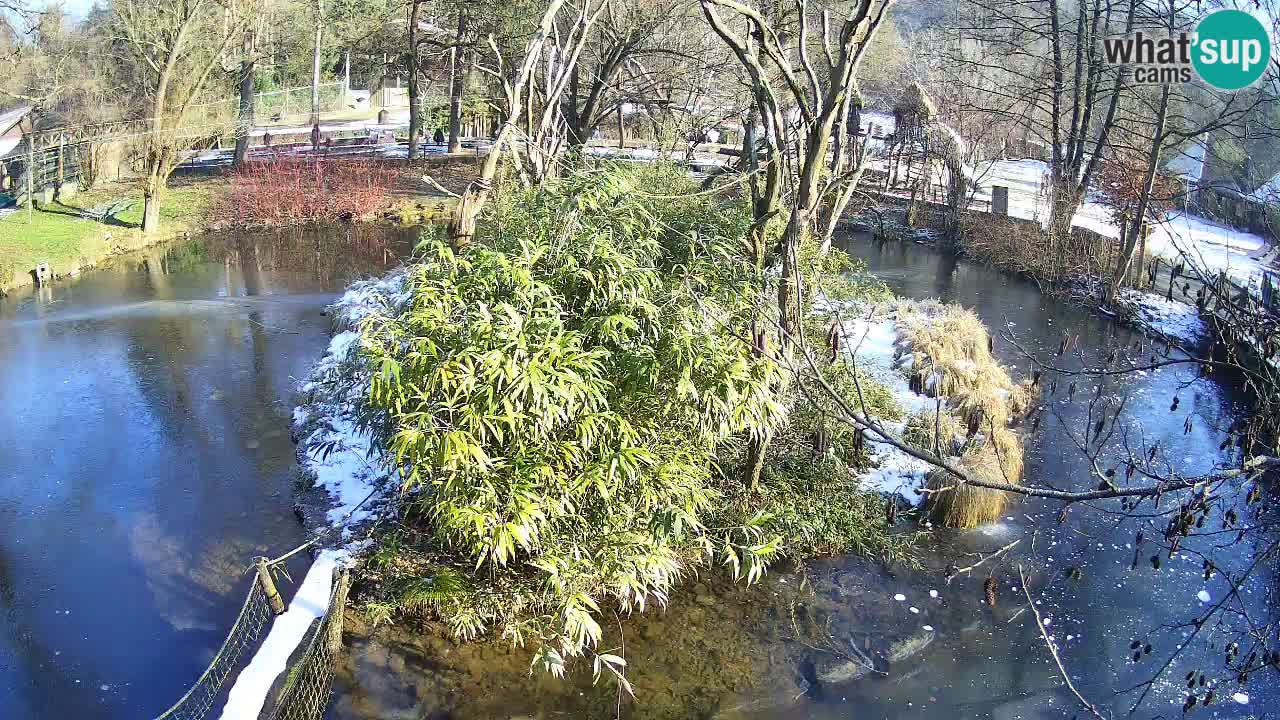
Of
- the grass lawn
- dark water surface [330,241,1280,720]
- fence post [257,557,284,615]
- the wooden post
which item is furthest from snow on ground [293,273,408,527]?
the wooden post

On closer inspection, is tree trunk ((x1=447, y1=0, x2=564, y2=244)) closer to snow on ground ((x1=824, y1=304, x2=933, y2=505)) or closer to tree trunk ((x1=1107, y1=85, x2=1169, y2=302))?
snow on ground ((x1=824, y1=304, x2=933, y2=505))

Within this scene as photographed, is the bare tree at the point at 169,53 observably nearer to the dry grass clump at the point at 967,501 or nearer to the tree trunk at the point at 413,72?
the tree trunk at the point at 413,72

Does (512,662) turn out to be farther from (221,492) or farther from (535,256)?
(221,492)

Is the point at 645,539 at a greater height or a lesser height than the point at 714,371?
lesser

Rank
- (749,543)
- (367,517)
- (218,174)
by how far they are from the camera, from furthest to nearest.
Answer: (218,174) < (367,517) < (749,543)

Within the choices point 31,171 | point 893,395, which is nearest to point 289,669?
point 893,395

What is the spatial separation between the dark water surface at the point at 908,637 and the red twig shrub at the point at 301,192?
1486 centimetres

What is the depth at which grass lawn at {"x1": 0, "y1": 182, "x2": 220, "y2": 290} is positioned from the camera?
14.9 m

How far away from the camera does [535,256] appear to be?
20.0ft

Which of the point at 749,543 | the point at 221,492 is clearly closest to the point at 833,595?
the point at 749,543

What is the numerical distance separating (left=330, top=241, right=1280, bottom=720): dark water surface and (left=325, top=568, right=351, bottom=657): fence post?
138 millimetres

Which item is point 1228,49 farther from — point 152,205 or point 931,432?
point 152,205

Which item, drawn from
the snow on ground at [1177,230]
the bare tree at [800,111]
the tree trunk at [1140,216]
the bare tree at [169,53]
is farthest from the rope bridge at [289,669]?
the bare tree at [169,53]

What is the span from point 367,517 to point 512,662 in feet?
6.53
